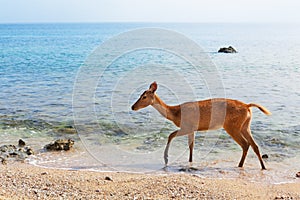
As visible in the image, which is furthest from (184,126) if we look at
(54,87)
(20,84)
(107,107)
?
(20,84)

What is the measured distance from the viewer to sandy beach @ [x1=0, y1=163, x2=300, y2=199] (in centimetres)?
652

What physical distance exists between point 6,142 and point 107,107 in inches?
198

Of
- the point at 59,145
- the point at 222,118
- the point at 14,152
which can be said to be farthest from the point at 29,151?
the point at 222,118

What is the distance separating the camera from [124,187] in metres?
6.98

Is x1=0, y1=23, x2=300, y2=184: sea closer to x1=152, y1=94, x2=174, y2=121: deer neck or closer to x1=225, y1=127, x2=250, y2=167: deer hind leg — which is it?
x1=225, y1=127, x2=250, y2=167: deer hind leg

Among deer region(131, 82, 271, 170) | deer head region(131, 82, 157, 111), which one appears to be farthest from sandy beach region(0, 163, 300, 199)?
deer head region(131, 82, 157, 111)

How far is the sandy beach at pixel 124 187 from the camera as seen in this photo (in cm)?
652

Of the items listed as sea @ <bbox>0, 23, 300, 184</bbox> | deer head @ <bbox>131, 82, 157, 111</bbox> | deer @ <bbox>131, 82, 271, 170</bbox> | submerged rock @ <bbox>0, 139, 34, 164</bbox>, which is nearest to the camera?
deer @ <bbox>131, 82, 271, 170</bbox>

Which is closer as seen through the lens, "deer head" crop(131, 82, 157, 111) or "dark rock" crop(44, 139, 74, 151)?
"deer head" crop(131, 82, 157, 111)

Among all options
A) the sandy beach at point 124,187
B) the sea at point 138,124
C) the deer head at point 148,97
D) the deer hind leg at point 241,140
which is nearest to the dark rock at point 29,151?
the sea at point 138,124

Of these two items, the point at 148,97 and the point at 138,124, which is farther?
the point at 138,124

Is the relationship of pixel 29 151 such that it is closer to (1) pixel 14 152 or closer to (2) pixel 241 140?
(1) pixel 14 152

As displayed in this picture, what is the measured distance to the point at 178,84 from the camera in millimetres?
19734

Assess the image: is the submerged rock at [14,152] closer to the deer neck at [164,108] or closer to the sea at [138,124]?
the sea at [138,124]
